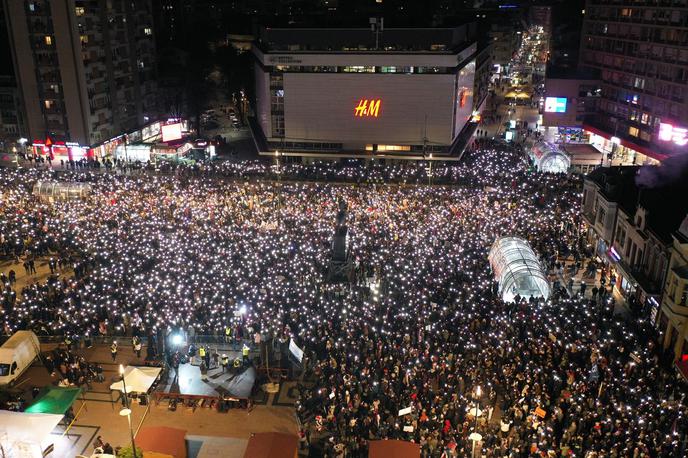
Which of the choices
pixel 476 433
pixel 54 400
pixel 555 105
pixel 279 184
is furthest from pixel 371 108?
pixel 476 433

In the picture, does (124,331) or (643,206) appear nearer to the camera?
(124,331)

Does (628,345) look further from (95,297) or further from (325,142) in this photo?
(325,142)

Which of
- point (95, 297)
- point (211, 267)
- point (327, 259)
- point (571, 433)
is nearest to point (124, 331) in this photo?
point (95, 297)

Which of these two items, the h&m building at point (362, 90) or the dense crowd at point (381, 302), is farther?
the h&m building at point (362, 90)

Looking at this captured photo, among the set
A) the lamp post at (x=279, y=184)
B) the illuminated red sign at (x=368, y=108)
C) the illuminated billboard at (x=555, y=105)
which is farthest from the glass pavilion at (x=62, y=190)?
the illuminated billboard at (x=555, y=105)

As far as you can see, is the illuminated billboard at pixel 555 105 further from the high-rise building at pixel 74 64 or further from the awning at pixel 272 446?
the awning at pixel 272 446

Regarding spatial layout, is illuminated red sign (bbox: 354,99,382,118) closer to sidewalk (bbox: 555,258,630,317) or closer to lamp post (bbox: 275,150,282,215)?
lamp post (bbox: 275,150,282,215)
